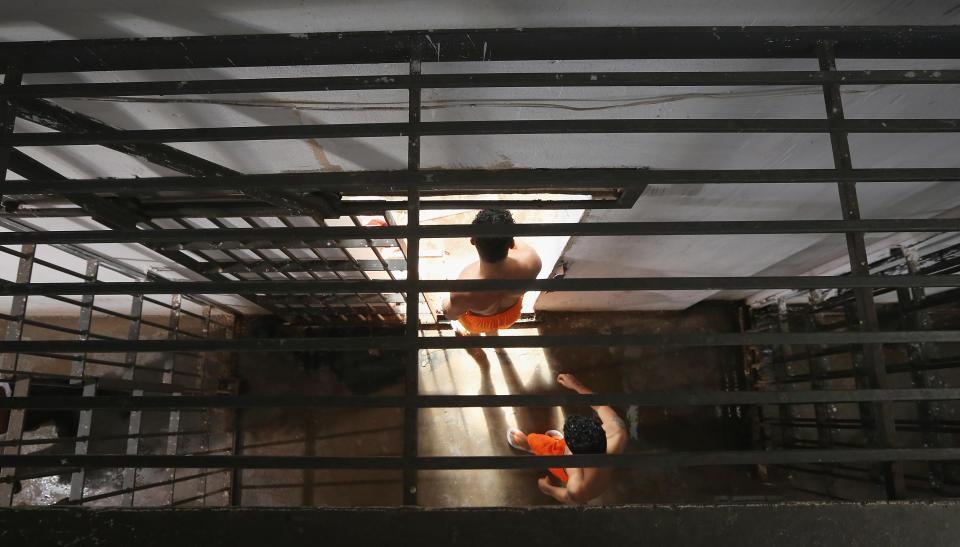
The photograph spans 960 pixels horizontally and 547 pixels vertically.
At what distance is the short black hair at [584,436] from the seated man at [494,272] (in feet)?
3.05

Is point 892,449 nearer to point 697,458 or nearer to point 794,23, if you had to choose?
point 697,458

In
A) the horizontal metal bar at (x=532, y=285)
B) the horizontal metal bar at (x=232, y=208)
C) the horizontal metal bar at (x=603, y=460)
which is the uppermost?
the horizontal metal bar at (x=232, y=208)

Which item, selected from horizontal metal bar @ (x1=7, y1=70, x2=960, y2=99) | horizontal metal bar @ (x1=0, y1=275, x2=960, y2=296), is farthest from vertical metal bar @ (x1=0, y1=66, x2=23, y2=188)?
horizontal metal bar @ (x1=0, y1=275, x2=960, y2=296)

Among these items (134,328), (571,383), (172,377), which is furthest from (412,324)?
(172,377)

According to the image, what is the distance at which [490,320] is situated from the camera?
3.67 metres

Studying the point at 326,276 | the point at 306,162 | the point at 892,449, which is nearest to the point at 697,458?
the point at 892,449

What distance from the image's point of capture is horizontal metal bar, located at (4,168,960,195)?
1.36 meters

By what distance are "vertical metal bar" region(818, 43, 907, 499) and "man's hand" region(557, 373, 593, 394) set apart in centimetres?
365

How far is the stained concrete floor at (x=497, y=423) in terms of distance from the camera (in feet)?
16.1

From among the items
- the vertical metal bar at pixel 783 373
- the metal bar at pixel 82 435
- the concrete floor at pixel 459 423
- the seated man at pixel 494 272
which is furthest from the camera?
the concrete floor at pixel 459 423

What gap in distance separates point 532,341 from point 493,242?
1250 millimetres

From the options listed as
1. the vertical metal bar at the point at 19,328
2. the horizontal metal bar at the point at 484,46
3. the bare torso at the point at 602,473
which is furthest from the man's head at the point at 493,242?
the vertical metal bar at the point at 19,328

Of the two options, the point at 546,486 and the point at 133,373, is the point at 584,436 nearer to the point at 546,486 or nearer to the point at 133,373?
the point at 546,486

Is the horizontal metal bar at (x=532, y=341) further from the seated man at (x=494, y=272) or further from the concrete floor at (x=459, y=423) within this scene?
the concrete floor at (x=459, y=423)
